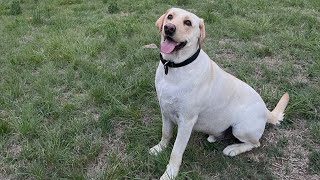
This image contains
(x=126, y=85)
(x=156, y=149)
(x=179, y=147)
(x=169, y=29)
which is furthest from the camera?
(x=126, y=85)

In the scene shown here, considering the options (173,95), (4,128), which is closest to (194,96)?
(173,95)

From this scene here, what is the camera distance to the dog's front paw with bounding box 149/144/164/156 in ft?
10.6

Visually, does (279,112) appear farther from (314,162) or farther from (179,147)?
(179,147)

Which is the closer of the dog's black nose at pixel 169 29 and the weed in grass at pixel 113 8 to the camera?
the dog's black nose at pixel 169 29

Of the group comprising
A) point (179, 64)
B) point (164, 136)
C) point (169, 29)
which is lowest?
point (164, 136)

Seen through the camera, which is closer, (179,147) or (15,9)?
(179,147)

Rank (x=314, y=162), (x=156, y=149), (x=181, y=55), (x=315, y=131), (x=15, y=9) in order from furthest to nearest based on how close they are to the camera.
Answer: (x=15, y=9), (x=315, y=131), (x=156, y=149), (x=314, y=162), (x=181, y=55)

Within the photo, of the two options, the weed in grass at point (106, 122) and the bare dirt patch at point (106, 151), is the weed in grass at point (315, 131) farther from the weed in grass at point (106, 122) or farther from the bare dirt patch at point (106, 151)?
the weed in grass at point (106, 122)

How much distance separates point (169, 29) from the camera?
2.63m

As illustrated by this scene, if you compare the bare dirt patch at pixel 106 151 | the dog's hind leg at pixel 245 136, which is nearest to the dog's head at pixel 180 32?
the dog's hind leg at pixel 245 136

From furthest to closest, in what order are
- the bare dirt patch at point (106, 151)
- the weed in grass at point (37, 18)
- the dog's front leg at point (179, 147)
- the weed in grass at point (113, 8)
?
1. the weed in grass at point (113, 8)
2. the weed in grass at point (37, 18)
3. the bare dirt patch at point (106, 151)
4. the dog's front leg at point (179, 147)

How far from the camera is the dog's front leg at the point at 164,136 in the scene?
3.21 meters

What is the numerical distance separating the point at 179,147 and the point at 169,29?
88 centimetres

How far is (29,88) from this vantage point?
420 cm
